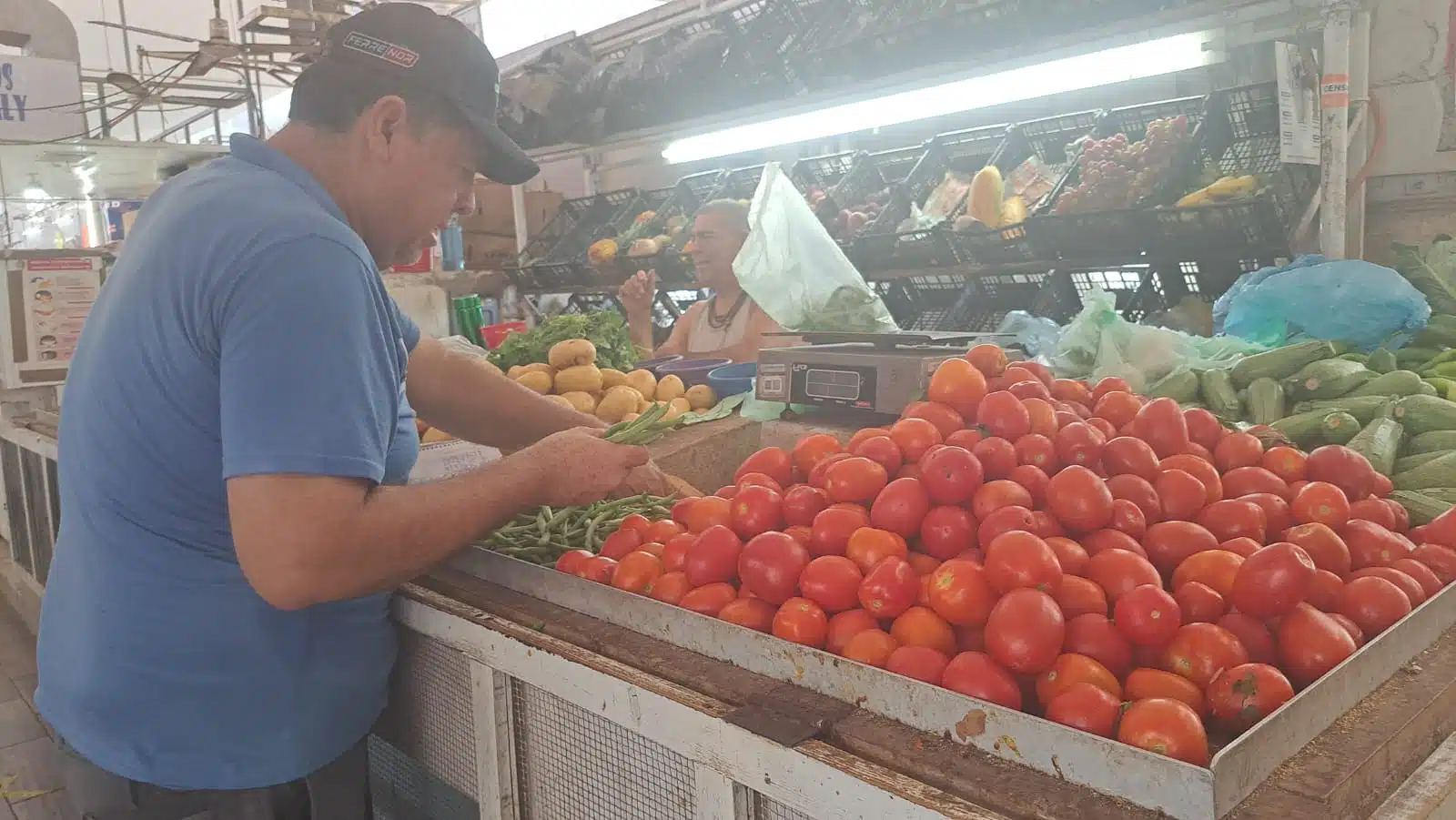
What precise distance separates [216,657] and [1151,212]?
3.37 m

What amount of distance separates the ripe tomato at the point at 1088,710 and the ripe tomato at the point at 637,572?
2.52ft

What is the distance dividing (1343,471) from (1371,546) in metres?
0.28

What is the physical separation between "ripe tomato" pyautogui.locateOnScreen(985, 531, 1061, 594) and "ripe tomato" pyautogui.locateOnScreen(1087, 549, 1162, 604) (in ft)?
0.24

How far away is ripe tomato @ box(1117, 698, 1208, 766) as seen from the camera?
41.5 inches

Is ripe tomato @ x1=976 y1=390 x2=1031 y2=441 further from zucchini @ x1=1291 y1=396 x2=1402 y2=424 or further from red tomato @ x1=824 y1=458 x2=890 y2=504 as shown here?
zucchini @ x1=1291 y1=396 x2=1402 y2=424

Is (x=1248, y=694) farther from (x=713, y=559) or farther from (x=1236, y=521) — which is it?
(x=713, y=559)

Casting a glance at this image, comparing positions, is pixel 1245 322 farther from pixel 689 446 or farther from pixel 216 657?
pixel 216 657

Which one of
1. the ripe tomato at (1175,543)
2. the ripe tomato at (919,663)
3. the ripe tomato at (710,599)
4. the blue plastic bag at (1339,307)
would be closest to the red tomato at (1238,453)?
the ripe tomato at (1175,543)

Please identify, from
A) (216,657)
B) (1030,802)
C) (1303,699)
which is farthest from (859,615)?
(216,657)

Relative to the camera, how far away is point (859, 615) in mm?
1432

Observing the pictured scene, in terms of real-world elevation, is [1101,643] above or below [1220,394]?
below

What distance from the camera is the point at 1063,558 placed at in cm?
140

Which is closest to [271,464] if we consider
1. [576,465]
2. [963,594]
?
[576,465]

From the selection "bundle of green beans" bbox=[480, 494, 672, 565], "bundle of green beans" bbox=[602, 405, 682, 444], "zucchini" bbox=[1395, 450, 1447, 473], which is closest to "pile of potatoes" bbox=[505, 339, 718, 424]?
"bundle of green beans" bbox=[602, 405, 682, 444]
